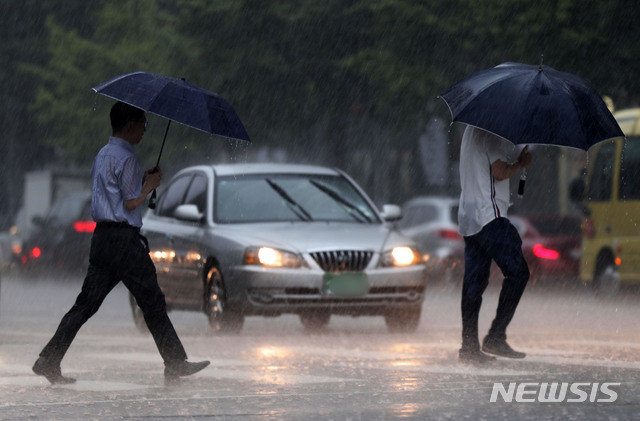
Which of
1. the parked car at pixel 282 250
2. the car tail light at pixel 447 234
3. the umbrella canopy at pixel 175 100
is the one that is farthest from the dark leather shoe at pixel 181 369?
the car tail light at pixel 447 234

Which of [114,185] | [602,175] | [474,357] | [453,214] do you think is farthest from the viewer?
[453,214]

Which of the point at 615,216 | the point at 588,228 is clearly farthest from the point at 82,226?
the point at 615,216

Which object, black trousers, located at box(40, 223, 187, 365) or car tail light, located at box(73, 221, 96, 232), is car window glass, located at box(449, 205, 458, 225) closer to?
car tail light, located at box(73, 221, 96, 232)

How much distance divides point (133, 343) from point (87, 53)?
→ 106 feet

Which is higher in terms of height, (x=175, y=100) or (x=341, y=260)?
(x=175, y=100)

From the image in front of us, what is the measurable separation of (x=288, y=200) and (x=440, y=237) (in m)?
9.93

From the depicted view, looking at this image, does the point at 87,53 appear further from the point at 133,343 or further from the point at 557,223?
the point at 133,343

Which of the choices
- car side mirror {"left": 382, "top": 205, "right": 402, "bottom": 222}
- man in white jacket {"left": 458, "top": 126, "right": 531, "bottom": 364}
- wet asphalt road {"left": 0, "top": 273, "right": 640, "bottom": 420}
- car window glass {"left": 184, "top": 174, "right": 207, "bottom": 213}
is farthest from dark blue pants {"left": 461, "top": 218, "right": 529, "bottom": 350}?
car window glass {"left": 184, "top": 174, "right": 207, "bottom": 213}

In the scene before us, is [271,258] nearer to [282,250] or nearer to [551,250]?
[282,250]

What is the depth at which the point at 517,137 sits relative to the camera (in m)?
9.57

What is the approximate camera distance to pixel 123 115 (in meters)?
9.20

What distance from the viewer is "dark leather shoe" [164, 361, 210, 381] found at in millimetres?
9062

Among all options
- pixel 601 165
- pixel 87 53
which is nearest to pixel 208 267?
pixel 601 165

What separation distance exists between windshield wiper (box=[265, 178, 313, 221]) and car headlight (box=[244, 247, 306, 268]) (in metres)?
0.93
